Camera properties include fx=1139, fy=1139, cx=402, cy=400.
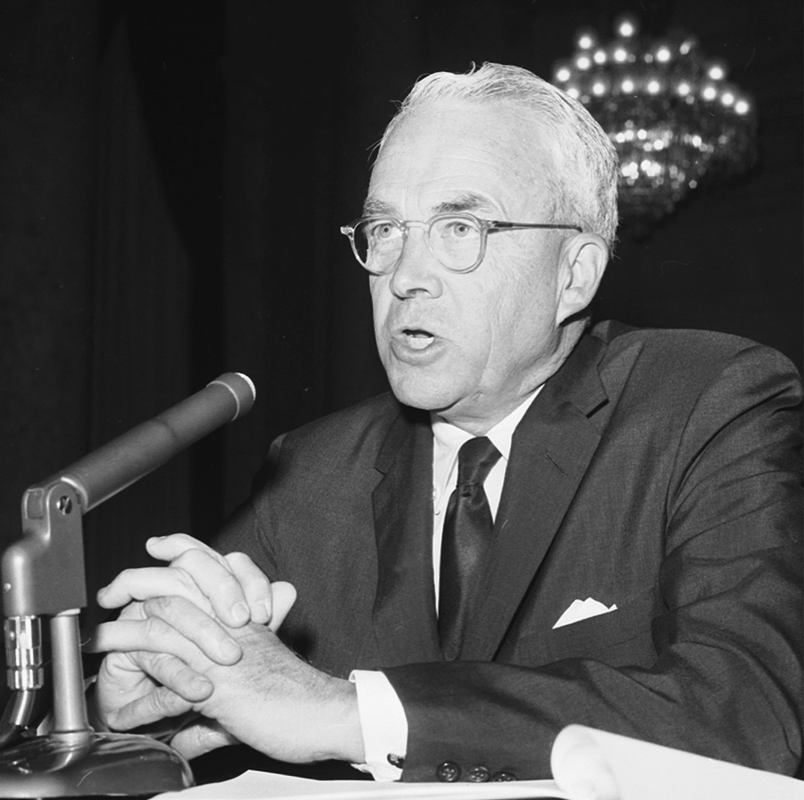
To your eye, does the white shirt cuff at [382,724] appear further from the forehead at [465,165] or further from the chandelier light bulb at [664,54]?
the chandelier light bulb at [664,54]

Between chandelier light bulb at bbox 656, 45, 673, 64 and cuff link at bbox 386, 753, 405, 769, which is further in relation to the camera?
chandelier light bulb at bbox 656, 45, 673, 64

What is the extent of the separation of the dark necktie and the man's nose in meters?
0.28

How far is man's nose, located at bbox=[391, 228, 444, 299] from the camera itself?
1.75 meters

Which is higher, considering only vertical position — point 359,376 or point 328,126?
point 328,126

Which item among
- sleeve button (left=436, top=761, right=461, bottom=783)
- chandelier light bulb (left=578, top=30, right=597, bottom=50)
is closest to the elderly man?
sleeve button (left=436, top=761, right=461, bottom=783)

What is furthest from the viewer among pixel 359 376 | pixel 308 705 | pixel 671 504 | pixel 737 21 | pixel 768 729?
pixel 359 376

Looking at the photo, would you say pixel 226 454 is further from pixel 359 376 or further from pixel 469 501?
pixel 469 501

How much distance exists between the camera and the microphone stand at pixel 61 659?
0.86 m

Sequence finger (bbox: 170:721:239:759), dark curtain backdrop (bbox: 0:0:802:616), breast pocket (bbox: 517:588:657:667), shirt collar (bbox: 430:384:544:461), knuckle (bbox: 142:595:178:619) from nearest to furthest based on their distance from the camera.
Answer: knuckle (bbox: 142:595:178:619) → finger (bbox: 170:721:239:759) → breast pocket (bbox: 517:588:657:667) → shirt collar (bbox: 430:384:544:461) → dark curtain backdrop (bbox: 0:0:802:616)

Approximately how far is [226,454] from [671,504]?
1.16 metres

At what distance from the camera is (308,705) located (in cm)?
119

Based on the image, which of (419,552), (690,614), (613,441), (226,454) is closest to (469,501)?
(419,552)

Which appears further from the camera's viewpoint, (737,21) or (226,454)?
(226,454)

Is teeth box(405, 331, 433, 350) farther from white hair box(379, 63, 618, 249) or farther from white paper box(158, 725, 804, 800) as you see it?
white paper box(158, 725, 804, 800)
